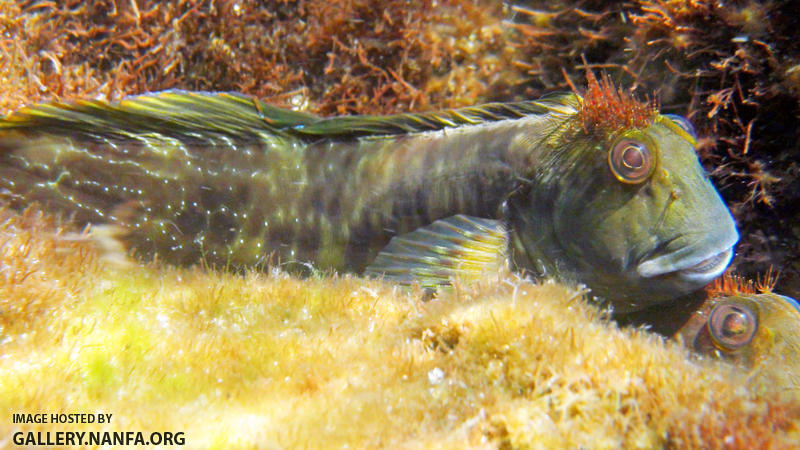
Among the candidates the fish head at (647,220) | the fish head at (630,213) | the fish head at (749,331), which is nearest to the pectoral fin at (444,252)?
the fish head at (630,213)

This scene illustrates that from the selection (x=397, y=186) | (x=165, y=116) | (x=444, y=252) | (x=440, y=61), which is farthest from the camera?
(x=440, y=61)

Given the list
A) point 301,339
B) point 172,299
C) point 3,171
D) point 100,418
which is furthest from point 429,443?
point 3,171

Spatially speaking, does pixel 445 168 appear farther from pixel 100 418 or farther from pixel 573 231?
pixel 100 418

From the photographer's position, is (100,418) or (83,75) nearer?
(100,418)

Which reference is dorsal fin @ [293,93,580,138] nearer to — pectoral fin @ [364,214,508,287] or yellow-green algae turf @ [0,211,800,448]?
pectoral fin @ [364,214,508,287]

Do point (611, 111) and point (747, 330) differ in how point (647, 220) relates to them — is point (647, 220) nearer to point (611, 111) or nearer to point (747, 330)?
point (611, 111)

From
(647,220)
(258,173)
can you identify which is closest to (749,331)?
(647,220)
